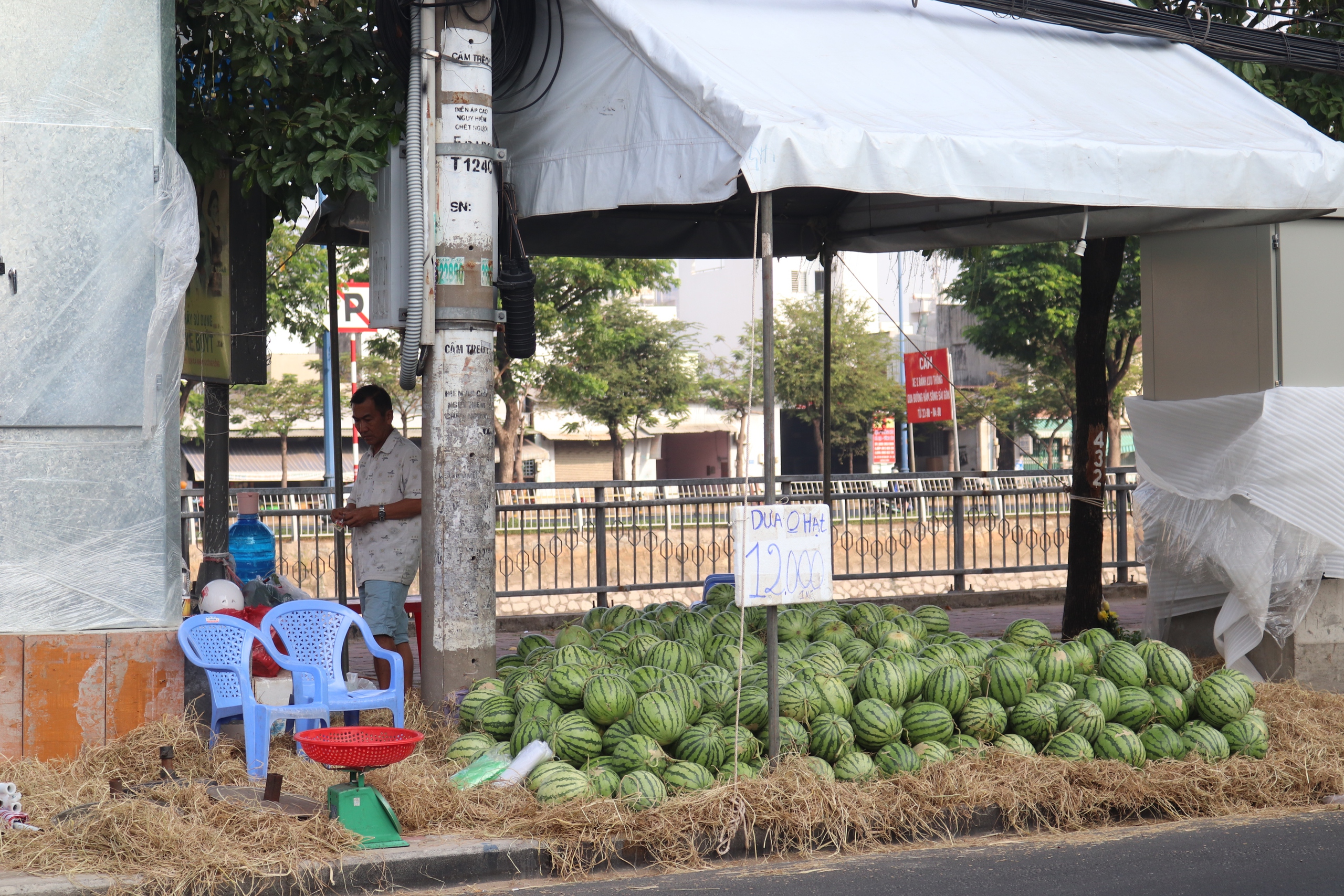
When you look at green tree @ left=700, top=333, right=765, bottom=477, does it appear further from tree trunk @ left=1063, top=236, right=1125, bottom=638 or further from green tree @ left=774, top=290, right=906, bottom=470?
tree trunk @ left=1063, top=236, right=1125, bottom=638

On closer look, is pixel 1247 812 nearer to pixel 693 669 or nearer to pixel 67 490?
pixel 693 669

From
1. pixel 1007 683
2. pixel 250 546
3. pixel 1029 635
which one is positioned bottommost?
pixel 1007 683

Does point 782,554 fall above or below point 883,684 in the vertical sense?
above

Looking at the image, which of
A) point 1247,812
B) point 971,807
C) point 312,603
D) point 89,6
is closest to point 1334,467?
point 1247,812

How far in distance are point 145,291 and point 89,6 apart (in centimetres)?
152

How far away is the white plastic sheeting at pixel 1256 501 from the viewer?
7754 mm

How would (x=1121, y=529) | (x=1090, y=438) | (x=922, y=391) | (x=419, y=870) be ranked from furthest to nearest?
(x=922, y=391)
(x=1121, y=529)
(x=1090, y=438)
(x=419, y=870)

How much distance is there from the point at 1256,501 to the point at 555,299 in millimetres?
22920

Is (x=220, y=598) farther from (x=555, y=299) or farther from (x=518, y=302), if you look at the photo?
(x=555, y=299)

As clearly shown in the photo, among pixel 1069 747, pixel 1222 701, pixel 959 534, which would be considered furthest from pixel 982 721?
pixel 959 534

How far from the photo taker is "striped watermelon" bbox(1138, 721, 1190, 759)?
254 inches

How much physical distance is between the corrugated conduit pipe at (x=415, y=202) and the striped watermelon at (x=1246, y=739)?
4826 millimetres

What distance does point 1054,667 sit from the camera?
680 cm

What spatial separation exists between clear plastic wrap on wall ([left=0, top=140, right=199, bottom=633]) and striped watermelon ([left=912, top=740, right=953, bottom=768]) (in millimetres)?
3941
